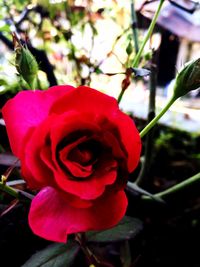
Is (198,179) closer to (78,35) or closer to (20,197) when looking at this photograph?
(20,197)

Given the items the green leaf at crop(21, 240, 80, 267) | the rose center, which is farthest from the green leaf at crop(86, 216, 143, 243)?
the rose center

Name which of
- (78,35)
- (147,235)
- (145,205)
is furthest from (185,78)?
(78,35)

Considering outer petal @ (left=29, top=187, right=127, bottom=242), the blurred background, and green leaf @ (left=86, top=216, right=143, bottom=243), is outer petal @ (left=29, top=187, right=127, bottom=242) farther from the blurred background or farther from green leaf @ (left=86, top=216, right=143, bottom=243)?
the blurred background

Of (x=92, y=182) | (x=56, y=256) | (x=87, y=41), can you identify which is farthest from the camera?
(x=87, y=41)

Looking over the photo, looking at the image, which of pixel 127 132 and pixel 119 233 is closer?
pixel 127 132

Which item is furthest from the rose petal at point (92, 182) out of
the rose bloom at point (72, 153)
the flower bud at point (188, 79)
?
the flower bud at point (188, 79)

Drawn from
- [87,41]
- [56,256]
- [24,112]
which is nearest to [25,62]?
[24,112]

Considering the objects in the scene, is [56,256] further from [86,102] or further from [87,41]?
[87,41]
